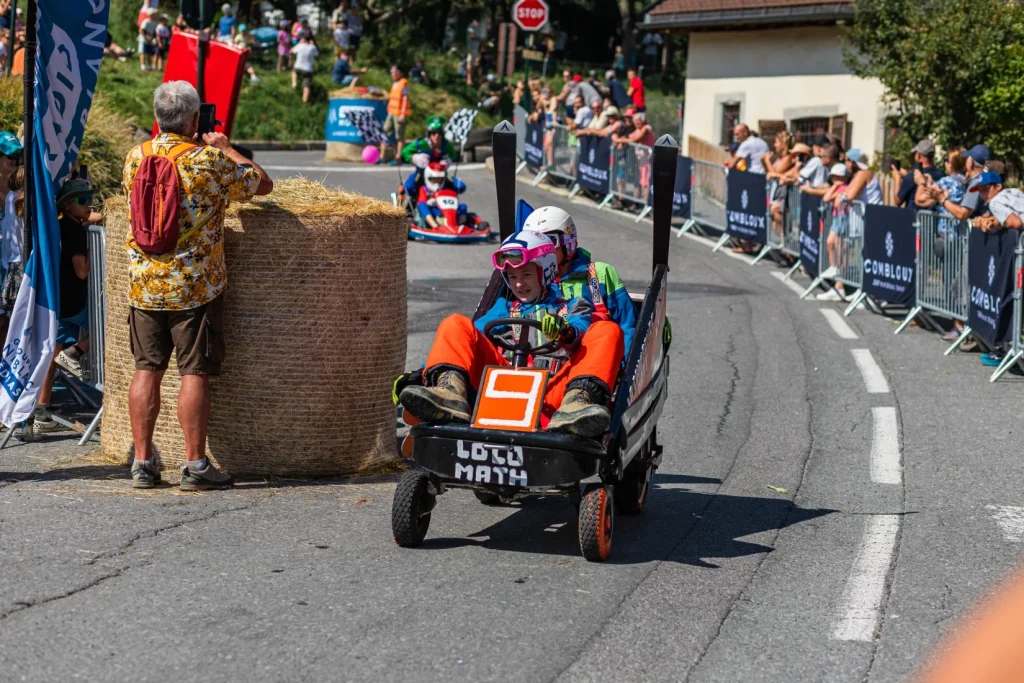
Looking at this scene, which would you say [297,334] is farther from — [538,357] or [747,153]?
[747,153]

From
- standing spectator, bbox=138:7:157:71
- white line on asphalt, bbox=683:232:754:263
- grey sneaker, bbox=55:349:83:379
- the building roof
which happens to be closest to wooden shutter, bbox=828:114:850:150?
the building roof

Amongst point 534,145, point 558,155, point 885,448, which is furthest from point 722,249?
point 885,448

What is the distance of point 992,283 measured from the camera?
40.5ft

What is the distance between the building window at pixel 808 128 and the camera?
31.4m

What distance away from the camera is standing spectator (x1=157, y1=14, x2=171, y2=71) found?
37219mm

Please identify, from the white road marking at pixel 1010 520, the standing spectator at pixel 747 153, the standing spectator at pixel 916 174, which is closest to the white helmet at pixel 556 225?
the white road marking at pixel 1010 520

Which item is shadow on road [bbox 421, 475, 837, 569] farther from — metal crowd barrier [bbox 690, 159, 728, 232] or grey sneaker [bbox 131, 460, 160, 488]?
metal crowd barrier [bbox 690, 159, 728, 232]

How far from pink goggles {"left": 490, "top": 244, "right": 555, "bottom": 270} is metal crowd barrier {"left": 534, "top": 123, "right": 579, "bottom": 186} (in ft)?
66.8

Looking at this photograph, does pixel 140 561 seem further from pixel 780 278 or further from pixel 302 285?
pixel 780 278

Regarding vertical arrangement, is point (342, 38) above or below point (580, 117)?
above

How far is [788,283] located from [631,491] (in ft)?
38.8

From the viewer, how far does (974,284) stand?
12.9 m

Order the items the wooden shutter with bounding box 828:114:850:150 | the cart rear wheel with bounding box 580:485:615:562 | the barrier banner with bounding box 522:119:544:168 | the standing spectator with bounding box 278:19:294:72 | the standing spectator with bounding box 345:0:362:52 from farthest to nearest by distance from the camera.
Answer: the standing spectator with bounding box 345:0:362:52
the standing spectator with bounding box 278:19:294:72
the wooden shutter with bounding box 828:114:850:150
the barrier banner with bounding box 522:119:544:168
the cart rear wheel with bounding box 580:485:615:562

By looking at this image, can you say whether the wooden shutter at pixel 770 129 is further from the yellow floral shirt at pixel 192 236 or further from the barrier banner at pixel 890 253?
the yellow floral shirt at pixel 192 236
